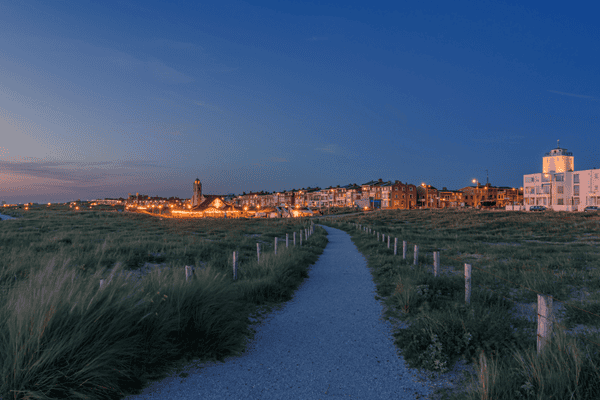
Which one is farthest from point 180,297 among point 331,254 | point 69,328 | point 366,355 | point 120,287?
point 331,254

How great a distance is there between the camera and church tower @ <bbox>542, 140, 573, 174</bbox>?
88.8 metres

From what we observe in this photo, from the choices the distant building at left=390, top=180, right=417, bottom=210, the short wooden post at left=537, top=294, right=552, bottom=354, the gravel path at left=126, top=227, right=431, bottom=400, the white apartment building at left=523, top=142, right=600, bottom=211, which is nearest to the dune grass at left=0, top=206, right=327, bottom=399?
the gravel path at left=126, top=227, right=431, bottom=400

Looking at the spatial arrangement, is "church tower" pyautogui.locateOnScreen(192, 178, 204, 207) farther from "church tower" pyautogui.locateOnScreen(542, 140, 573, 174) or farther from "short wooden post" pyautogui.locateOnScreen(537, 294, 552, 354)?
"short wooden post" pyautogui.locateOnScreen(537, 294, 552, 354)

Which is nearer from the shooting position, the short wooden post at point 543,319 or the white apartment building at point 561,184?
the short wooden post at point 543,319

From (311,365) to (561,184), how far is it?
108 metres

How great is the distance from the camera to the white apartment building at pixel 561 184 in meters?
78.6

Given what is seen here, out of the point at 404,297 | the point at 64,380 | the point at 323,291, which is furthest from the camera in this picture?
the point at 323,291

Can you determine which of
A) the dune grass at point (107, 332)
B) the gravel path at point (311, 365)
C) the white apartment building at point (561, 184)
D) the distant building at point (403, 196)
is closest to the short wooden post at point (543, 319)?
the gravel path at point (311, 365)

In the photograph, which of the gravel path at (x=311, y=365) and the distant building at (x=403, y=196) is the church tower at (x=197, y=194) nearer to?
the distant building at (x=403, y=196)

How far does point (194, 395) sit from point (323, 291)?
6.18 metres

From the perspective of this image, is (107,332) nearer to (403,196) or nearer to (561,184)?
(561,184)

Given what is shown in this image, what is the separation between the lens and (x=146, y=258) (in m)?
14.5

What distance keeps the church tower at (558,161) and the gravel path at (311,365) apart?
4281 inches

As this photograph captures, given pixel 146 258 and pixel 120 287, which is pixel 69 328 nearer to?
pixel 120 287
